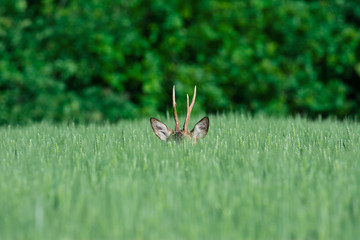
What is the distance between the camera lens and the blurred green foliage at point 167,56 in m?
8.72

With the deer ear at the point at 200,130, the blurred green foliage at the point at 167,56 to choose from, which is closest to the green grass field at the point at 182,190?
the deer ear at the point at 200,130

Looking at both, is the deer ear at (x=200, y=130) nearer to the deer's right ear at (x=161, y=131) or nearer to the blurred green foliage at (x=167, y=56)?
the deer's right ear at (x=161, y=131)

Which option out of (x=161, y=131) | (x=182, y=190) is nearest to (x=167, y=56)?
(x=161, y=131)

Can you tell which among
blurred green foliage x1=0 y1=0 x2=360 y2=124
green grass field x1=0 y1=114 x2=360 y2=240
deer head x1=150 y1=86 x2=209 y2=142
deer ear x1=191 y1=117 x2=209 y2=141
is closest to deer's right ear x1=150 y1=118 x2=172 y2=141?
deer head x1=150 y1=86 x2=209 y2=142

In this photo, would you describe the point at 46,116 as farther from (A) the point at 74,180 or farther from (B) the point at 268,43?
(A) the point at 74,180

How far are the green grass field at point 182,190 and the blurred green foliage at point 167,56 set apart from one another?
4.69 meters

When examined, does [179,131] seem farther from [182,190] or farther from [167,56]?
[167,56]

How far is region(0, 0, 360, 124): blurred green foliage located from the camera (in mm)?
8719

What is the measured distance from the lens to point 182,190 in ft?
9.00

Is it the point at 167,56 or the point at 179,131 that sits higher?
the point at 167,56

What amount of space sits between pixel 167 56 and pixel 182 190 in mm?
6535

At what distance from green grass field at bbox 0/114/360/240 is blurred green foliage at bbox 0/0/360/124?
15.4 ft

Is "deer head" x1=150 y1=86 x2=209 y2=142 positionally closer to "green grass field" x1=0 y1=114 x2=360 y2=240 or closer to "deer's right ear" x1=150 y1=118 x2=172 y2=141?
"deer's right ear" x1=150 y1=118 x2=172 y2=141

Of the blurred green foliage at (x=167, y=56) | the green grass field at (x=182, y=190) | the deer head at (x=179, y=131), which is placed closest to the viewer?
the green grass field at (x=182, y=190)
